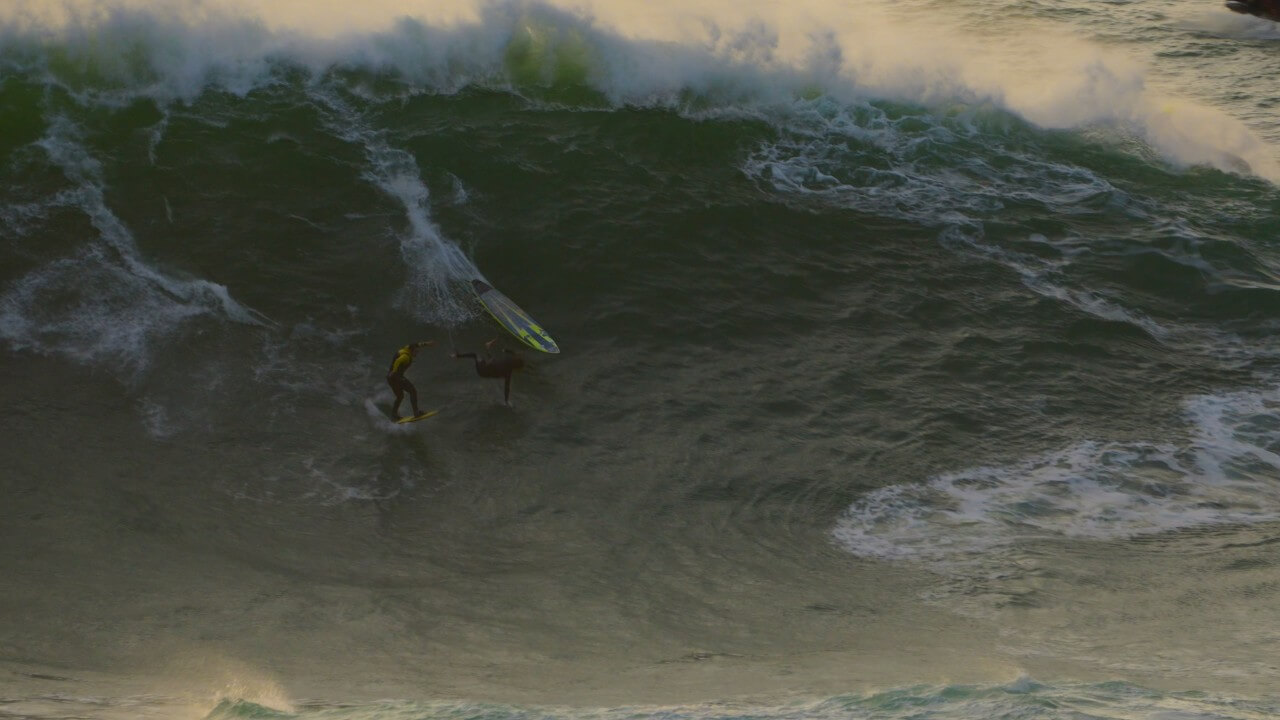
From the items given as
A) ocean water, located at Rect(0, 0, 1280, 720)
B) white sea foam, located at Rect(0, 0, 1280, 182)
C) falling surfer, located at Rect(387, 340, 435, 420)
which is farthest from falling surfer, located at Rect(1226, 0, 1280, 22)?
falling surfer, located at Rect(387, 340, 435, 420)

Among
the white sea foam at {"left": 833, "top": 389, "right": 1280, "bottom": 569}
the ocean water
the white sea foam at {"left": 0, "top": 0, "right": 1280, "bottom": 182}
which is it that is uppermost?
the white sea foam at {"left": 0, "top": 0, "right": 1280, "bottom": 182}

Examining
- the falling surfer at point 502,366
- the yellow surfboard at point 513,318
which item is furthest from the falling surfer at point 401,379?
the yellow surfboard at point 513,318

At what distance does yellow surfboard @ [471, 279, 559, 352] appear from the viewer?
1209 centimetres

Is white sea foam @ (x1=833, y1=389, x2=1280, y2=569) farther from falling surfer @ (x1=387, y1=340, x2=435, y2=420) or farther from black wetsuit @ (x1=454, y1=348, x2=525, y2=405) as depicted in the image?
falling surfer @ (x1=387, y1=340, x2=435, y2=420)

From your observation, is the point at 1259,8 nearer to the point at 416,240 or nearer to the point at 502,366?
the point at 416,240

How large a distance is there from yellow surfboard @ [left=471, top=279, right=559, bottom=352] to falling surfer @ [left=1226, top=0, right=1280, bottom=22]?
56.2ft

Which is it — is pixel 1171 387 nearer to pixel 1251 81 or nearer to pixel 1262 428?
pixel 1262 428

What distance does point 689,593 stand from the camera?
870 cm

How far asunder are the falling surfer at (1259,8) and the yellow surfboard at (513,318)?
1714 centimetres

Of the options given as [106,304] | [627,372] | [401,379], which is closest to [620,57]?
[627,372]

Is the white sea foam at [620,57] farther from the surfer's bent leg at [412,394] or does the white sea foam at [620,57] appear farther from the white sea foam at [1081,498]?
the white sea foam at [1081,498]

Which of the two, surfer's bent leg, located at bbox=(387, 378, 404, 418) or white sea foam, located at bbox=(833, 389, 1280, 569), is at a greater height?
surfer's bent leg, located at bbox=(387, 378, 404, 418)

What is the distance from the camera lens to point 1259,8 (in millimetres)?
22000

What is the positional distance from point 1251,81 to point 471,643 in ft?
59.1
